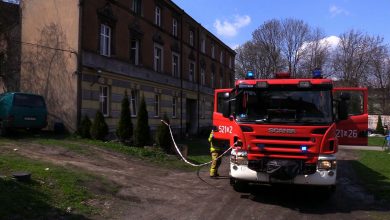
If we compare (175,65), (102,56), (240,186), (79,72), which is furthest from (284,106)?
(175,65)

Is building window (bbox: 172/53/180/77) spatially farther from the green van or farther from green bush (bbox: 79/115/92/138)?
the green van

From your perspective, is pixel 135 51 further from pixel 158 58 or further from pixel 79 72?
pixel 79 72

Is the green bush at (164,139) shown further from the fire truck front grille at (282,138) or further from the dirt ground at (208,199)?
the fire truck front grille at (282,138)

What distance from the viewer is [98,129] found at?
20578 mm

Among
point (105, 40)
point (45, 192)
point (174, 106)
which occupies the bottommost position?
point (45, 192)

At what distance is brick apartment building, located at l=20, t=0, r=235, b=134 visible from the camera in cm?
2180

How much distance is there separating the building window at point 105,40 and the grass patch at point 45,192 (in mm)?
12749

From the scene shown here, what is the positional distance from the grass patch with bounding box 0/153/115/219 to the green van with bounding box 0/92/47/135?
23.9 ft

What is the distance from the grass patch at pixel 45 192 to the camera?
26.8 feet

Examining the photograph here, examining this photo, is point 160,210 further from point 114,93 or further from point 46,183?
point 114,93

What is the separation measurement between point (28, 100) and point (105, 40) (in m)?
6.27

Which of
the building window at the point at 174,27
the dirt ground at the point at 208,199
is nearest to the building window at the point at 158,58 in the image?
the building window at the point at 174,27

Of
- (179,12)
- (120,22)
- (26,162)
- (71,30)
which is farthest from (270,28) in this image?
(26,162)

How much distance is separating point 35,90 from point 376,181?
54.8 ft
